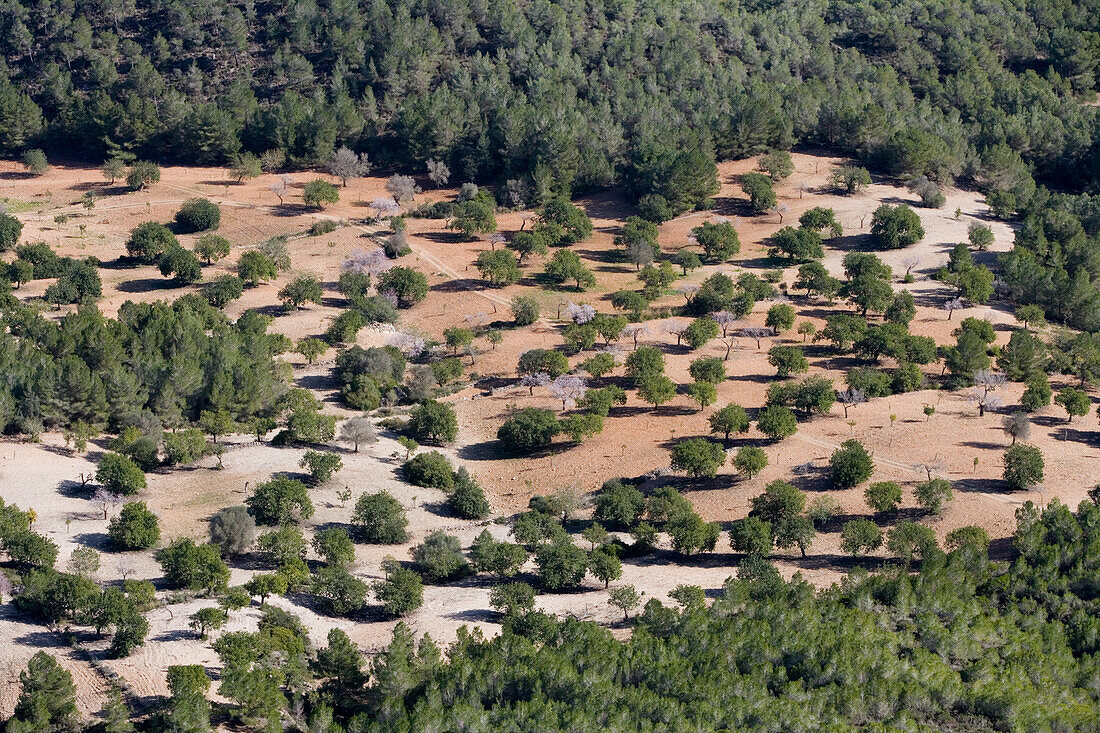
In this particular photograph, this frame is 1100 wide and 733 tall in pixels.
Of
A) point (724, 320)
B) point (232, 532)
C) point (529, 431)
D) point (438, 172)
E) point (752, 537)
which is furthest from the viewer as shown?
point (438, 172)

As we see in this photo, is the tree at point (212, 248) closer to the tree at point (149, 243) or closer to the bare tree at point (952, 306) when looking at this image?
the tree at point (149, 243)

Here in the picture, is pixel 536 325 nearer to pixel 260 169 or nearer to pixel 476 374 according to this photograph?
pixel 476 374

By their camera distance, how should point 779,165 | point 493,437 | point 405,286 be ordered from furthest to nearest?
point 779,165, point 405,286, point 493,437

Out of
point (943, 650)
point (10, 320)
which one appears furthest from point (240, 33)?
point (943, 650)

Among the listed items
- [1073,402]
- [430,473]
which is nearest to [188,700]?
[430,473]

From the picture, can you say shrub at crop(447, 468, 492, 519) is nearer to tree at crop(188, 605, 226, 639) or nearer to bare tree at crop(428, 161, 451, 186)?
tree at crop(188, 605, 226, 639)

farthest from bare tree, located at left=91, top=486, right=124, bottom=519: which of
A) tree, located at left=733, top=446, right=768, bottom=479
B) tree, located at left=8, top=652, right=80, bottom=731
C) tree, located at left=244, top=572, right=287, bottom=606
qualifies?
tree, located at left=733, top=446, right=768, bottom=479

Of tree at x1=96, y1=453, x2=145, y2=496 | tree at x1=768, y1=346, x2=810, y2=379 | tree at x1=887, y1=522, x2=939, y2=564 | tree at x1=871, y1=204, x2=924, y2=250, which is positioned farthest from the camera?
tree at x1=871, y1=204, x2=924, y2=250

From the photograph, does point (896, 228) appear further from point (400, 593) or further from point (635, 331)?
point (400, 593)
